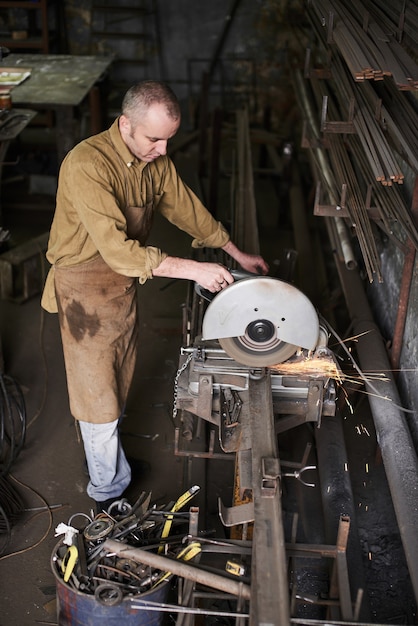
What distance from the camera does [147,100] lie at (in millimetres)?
2850

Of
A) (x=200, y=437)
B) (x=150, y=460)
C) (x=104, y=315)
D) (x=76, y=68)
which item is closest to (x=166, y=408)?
(x=150, y=460)

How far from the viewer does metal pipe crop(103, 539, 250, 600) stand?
240 centimetres

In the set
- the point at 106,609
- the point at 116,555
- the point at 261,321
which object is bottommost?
the point at 106,609

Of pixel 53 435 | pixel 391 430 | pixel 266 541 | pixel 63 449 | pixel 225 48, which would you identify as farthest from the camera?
pixel 225 48

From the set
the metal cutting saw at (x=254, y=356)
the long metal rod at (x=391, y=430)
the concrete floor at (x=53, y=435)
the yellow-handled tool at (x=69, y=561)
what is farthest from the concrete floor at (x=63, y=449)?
the metal cutting saw at (x=254, y=356)

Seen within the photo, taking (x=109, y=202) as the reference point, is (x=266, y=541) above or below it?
below

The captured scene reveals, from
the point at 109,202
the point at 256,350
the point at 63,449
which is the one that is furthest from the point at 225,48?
the point at 256,350

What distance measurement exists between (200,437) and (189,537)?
117cm

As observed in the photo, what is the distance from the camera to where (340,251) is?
4465 mm

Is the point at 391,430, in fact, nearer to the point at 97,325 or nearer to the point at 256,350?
the point at 256,350

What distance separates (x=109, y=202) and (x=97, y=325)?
25.7 inches

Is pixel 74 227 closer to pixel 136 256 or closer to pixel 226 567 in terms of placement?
pixel 136 256

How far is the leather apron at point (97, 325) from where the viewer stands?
3.29 metres

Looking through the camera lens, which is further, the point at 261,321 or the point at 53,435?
the point at 53,435
